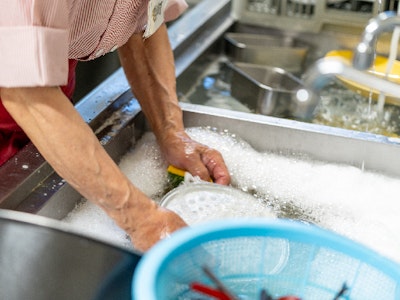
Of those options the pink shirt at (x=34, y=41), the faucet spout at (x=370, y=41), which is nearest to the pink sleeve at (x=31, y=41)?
the pink shirt at (x=34, y=41)

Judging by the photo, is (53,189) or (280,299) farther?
(53,189)

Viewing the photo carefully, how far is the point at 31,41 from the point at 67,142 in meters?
0.19

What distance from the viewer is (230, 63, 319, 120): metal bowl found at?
6.45 feet

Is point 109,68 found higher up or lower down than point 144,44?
lower down

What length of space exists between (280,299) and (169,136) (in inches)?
28.7

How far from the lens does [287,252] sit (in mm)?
907

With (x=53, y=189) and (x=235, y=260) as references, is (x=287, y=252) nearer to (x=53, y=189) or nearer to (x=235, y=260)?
(x=235, y=260)

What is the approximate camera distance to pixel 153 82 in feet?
5.25

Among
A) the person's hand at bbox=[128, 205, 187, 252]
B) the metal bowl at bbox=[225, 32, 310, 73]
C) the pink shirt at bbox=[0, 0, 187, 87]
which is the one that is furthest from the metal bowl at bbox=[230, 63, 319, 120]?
the pink shirt at bbox=[0, 0, 187, 87]

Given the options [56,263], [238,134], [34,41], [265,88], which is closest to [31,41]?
[34,41]

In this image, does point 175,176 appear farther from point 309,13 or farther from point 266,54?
point 309,13

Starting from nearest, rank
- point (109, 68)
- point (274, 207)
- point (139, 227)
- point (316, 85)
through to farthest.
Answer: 1. point (316, 85)
2. point (139, 227)
3. point (274, 207)
4. point (109, 68)

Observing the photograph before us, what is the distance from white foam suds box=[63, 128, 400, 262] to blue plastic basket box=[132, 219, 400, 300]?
46cm

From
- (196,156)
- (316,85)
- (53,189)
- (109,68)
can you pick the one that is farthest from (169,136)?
(109,68)
